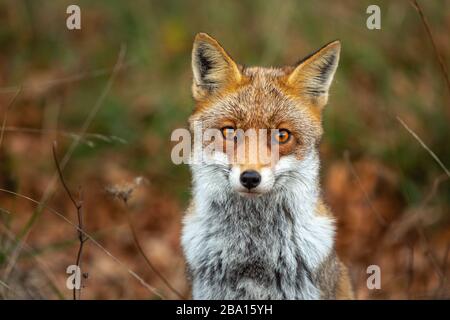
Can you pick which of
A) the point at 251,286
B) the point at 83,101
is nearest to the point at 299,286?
the point at 251,286

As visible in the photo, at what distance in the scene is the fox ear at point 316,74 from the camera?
505cm

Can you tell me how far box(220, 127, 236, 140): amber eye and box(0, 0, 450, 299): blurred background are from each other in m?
3.11

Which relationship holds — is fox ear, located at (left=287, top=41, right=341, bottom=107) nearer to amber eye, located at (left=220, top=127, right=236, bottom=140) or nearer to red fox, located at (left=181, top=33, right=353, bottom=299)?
red fox, located at (left=181, top=33, right=353, bottom=299)

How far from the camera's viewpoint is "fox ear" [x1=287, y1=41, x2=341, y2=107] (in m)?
5.05

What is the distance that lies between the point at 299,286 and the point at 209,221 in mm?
839

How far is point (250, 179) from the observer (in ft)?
14.6

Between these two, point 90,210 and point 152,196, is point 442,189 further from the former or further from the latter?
point 90,210

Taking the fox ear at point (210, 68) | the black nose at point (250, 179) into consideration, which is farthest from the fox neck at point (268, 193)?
the fox ear at point (210, 68)

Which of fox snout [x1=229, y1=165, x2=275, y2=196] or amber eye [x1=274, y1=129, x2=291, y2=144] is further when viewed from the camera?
amber eye [x1=274, y1=129, x2=291, y2=144]

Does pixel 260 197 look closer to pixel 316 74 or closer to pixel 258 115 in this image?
pixel 258 115

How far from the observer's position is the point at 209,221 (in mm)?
5109

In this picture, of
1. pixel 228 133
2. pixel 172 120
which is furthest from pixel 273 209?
pixel 172 120

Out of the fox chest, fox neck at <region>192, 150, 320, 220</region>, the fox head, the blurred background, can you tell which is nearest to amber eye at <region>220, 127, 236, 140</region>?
the fox head

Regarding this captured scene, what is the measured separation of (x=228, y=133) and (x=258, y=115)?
0.83ft
